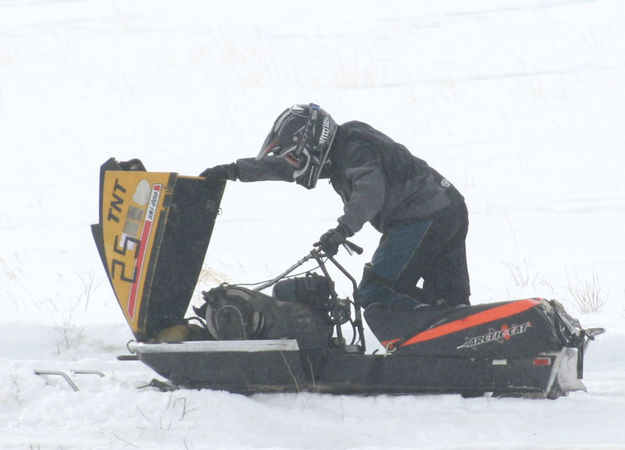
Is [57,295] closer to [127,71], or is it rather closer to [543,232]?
[543,232]

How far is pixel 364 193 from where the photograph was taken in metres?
5.57

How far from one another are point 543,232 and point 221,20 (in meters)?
14.0

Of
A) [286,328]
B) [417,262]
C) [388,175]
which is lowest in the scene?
[286,328]

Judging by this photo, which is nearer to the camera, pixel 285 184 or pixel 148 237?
pixel 148 237

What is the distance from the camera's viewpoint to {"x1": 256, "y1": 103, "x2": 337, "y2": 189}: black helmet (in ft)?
Answer: 19.1

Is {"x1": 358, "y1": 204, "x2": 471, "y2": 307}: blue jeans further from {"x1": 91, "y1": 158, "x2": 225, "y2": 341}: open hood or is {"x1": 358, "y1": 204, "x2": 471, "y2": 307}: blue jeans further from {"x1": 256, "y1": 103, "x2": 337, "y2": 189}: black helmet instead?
{"x1": 91, "y1": 158, "x2": 225, "y2": 341}: open hood

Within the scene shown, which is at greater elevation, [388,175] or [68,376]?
[388,175]

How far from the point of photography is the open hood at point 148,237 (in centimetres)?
600

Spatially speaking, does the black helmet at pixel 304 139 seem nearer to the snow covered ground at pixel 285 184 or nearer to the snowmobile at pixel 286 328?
the snowmobile at pixel 286 328

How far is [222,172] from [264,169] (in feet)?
1.03

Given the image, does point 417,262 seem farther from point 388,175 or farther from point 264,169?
point 264,169

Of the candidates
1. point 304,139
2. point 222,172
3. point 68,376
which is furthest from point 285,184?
point 68,376

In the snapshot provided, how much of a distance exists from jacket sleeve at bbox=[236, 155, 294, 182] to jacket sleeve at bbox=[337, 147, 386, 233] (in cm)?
78

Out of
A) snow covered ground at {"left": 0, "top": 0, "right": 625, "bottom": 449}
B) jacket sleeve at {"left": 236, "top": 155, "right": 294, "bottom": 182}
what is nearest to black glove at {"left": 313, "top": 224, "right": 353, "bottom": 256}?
snow covered ground at {"left": 0, "top": 0, "right": 625, "bottom": 449}
